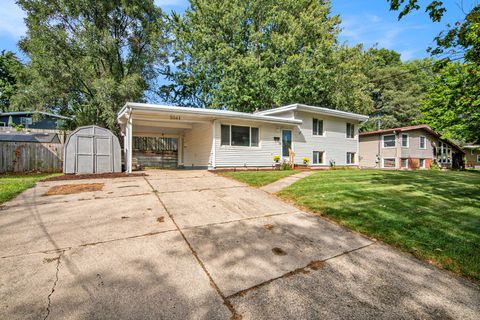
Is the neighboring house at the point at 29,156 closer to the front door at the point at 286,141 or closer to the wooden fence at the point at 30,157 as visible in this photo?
the wooden fence at the point at 30,157

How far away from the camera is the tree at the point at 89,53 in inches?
570

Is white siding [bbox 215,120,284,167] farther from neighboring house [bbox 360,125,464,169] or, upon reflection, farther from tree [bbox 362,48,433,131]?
tree [bbox 362,48,433,131]

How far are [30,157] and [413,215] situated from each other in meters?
14.9

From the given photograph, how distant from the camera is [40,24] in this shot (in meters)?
15.0

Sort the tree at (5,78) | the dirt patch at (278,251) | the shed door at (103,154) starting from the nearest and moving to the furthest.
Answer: the dirt patch at (278,251), the shed door at (103,154), the tree at (5,78)

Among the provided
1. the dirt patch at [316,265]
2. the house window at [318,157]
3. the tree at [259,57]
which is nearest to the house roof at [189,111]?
the house window at [318,157]

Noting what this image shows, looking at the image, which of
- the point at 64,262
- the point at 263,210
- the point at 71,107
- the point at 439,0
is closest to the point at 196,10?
the point at 71,107

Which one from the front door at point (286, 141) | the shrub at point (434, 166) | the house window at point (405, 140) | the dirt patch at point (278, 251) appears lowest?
the dirt patch at point (278, 251)

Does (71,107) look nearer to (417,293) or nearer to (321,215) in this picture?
(321,215)

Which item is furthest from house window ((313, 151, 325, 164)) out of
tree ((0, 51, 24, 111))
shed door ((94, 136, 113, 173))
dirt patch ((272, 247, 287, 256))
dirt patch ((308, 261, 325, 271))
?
tree ((0, 51, 24, 111))

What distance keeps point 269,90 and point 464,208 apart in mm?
Result: 15554

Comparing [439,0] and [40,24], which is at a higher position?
[40,24]

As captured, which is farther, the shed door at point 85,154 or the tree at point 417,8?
the shed door at point 85,154

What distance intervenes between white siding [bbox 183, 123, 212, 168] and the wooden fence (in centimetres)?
648
